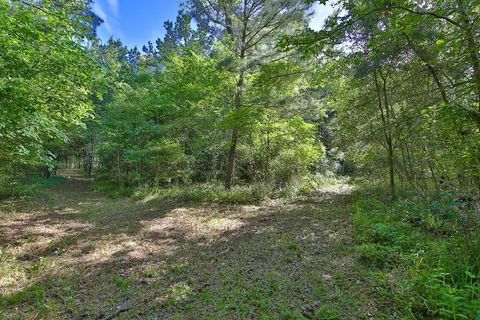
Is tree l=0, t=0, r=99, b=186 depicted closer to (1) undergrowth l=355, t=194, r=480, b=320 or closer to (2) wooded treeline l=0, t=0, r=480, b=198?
(2) wooded treeline l=0, t=0, r=480, b=198

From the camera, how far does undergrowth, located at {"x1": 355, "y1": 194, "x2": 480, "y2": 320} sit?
8.78 feet

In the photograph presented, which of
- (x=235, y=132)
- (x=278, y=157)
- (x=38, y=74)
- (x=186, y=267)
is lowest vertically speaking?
(x=186, y=267)

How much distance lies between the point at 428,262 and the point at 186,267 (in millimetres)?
3580

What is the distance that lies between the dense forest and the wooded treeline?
0.05 meters

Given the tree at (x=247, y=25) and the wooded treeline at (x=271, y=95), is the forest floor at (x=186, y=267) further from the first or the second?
the tree at (x=247, y=25)

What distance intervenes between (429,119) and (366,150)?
5697mm

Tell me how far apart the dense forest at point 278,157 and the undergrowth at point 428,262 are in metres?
0.02

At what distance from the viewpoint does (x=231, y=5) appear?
33.0 feet

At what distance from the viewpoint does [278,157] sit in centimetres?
1196

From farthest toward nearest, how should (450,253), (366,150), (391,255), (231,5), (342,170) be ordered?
1. (342,170)
2. (231,5)
3. (366,150)
4. (391,255)
5. (450,253)

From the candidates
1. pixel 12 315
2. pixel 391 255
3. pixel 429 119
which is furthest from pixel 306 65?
pixel 12 315

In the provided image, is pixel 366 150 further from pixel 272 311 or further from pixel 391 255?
pixel 272 311


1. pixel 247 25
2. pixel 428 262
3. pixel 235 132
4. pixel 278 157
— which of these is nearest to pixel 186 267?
pixel 428 262

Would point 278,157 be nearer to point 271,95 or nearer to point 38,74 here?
point 271,95
